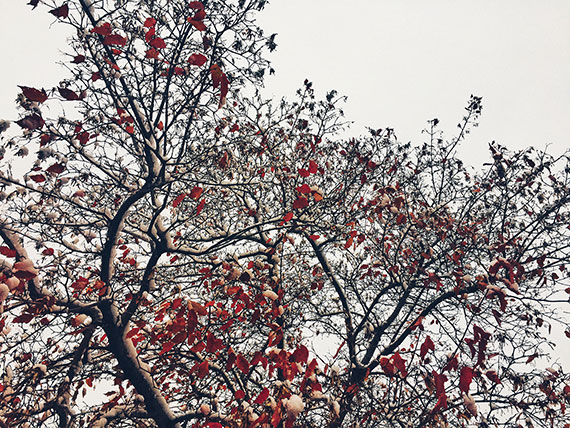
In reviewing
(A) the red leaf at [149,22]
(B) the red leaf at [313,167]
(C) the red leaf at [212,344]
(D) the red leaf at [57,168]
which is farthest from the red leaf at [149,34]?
(B) the red leaf at [313,167]

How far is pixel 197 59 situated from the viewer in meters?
4.16

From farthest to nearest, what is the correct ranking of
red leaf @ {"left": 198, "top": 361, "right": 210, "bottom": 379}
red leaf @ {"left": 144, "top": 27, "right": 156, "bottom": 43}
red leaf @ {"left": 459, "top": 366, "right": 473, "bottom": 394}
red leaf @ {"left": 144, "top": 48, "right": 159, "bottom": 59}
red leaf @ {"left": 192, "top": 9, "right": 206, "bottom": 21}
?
red leaf @ {"left": 198, "top": 361, "right": 210, "bottom": 379} < red leaf @ {"left": 144, "top": 27, "right": 156, "bottom": 43} < red leaf @ {"left": 144, "top": 48, "right": 159, "bottom": 59} < red leaf @ {"left": 459, "top": 366, "right": 473, "bottom": 394} < red leaf @ {"left": 192, "top": 9, "right": 206, "bottom": 21}

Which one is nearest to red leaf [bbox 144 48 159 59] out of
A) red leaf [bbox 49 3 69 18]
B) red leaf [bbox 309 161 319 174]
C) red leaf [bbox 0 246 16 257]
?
red leaf [bbox 49 3 69 18]

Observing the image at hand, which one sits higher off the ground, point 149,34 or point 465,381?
point 149,34

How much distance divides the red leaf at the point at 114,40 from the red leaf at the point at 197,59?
0.75m

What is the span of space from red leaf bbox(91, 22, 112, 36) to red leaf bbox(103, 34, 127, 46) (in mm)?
55

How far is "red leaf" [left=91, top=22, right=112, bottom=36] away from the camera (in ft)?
12.2

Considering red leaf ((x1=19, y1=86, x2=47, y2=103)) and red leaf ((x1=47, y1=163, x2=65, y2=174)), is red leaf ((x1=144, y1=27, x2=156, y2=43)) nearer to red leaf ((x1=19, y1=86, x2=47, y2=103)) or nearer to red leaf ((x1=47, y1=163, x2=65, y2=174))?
red leaf ((x1=19, y1=86, x2=47, y2=103))

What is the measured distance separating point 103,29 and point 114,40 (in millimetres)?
149

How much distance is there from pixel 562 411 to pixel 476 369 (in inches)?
60.0

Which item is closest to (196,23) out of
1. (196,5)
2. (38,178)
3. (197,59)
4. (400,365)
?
(196,5)

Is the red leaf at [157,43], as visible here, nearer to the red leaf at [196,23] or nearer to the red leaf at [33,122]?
the red leaf at [196,23]

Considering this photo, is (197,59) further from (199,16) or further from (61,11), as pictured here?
(61,11)

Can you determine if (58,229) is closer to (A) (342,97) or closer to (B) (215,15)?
(B) (215,15)
